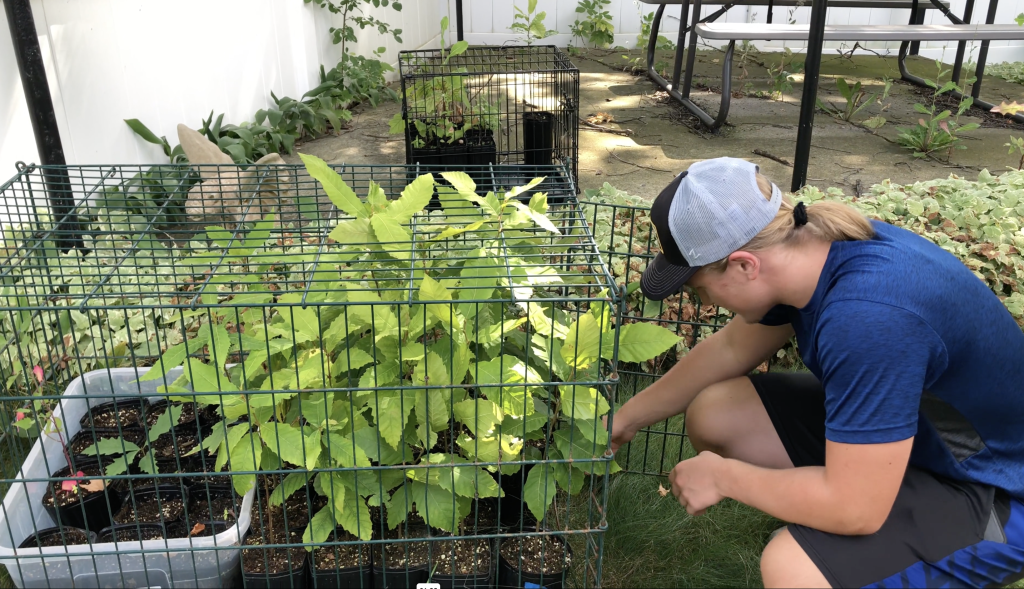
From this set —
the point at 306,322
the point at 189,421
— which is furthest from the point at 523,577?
the point at 189,421

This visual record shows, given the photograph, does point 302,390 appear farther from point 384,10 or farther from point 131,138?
point 384,10

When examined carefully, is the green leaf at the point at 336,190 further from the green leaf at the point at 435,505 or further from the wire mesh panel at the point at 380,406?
the green leaf at the point at 435,505

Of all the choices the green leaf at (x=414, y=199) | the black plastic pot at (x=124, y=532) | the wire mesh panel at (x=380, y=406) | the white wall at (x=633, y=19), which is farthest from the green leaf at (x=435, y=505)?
the white wall at (x=633, y=19)

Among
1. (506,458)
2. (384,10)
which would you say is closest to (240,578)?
(506,458)

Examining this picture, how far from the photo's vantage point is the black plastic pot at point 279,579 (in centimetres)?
177

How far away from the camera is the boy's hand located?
1.64 meters

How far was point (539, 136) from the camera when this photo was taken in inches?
175

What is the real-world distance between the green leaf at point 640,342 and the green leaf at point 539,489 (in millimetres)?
271

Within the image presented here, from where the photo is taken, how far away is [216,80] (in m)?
4.39

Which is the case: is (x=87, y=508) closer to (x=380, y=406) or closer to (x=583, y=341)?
(x=380, y=406)

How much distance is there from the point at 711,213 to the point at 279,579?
3.84ft

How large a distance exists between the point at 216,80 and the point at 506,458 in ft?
11.3

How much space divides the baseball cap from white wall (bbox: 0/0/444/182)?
8.16ft

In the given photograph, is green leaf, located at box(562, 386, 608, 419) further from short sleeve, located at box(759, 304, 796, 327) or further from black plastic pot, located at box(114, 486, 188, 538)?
black plastic pot, located at box(114, 486, 188, 538)
